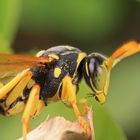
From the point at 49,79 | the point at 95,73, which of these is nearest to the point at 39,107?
the point at 49,79

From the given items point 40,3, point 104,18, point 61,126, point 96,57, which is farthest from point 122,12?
point 61,126

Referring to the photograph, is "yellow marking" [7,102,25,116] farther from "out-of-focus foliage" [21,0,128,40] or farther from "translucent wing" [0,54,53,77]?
"out-of-focus foliage" [21,0,128,40]

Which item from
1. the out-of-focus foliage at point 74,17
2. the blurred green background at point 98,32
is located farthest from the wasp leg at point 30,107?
the out-of-focus foliage at point 74,17

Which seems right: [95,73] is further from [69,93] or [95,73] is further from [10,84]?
[10,84]

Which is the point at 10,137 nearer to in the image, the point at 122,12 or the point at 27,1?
the point at 27,1

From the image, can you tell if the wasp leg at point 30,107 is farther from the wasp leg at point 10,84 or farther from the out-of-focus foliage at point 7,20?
the out-of-focus foliage at point 7,20

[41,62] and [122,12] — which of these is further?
[122,12]

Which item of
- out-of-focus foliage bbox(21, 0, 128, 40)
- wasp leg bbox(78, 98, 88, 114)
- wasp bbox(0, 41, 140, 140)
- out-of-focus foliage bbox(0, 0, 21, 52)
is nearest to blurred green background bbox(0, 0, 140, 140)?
out-of-focus foliage bbox(21, 0, 128, 40)
